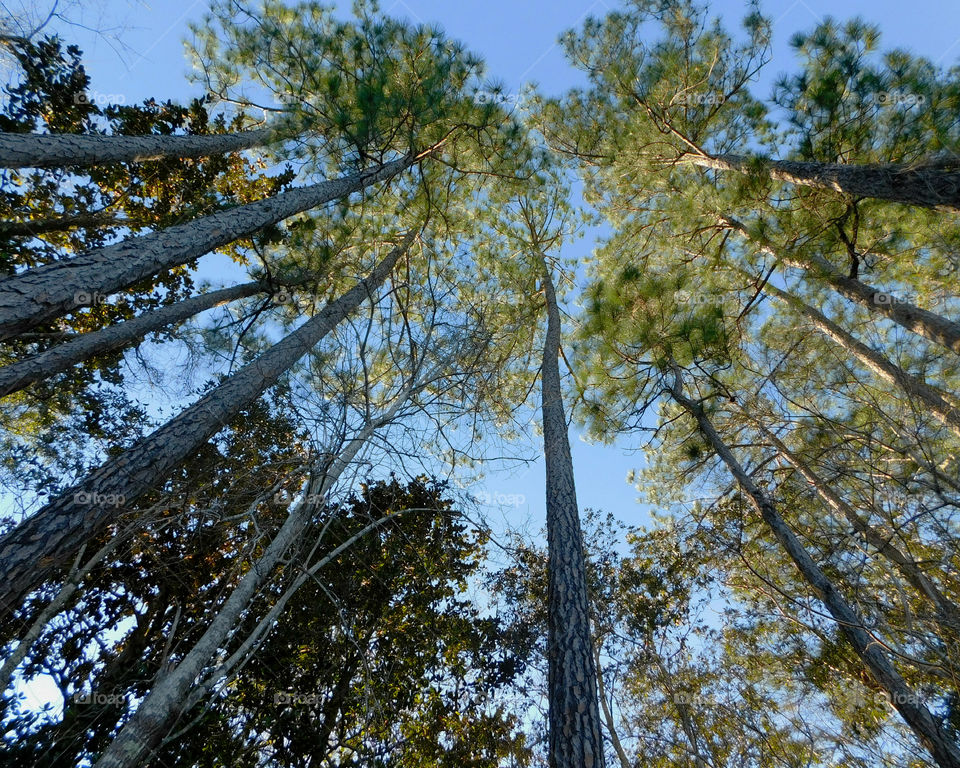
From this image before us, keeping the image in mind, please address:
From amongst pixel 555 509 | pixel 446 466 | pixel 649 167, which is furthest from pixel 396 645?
pixel 649 167

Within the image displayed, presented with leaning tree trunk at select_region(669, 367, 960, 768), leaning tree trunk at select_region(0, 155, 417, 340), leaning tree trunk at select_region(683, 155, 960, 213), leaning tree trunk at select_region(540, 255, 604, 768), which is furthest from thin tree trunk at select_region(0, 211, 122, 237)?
leaning tree trunk at select_region(683, 155, 960, 213)

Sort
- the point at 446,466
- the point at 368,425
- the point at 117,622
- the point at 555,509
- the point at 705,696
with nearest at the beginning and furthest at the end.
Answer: the point at 368,425 → the point at 555,509 → the point at 446,466 → the point at 117,622 → the point at 705,696

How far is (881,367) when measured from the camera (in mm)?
5184

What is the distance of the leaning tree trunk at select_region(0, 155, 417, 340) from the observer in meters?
2.50

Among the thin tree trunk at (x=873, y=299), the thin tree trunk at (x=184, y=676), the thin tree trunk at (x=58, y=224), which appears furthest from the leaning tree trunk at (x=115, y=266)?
the thin tree trunk at (x=873, y=299)

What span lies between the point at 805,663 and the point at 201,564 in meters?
8.78

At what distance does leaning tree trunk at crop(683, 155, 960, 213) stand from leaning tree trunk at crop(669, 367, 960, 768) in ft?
7.97

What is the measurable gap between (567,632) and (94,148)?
5.69 m

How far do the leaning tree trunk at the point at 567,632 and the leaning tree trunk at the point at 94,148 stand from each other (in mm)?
5024

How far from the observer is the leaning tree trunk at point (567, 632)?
2555 mm

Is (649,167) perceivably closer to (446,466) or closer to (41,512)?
(446,466)

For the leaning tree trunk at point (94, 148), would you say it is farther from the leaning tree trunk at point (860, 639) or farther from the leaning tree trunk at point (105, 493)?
the leaning tree trunk at point (860, 639)

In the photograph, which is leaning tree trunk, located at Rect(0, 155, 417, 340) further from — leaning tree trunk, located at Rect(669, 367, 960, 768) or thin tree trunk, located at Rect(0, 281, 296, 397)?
leaning tree trunk, located at Rect(669, 367, 960, 768)

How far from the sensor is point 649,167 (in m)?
7.18
